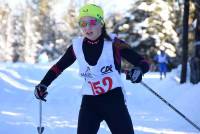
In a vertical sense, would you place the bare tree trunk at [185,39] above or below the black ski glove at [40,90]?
below

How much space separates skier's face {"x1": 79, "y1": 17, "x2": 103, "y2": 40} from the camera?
224 inches

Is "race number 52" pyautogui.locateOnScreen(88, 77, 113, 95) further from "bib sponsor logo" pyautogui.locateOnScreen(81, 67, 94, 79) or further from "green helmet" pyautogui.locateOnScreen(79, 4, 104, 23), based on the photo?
"green helmet" pyautogui.locateOnScreen(79, 4, 104, 23)

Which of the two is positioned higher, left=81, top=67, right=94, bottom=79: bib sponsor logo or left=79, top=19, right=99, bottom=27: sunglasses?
left=79, top=19, right=99, bottom=27: sunglasses

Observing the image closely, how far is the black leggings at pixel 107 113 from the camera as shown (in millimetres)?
5668

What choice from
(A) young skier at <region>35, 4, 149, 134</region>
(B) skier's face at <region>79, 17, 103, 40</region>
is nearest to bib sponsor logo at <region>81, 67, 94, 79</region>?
(A) young skier at <region>35, 4, 149, 134</region>

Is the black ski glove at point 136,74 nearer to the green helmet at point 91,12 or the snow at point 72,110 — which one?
the green helmet at point 91,12

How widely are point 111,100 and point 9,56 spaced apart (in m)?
85.8

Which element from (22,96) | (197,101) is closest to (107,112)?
(197,101)

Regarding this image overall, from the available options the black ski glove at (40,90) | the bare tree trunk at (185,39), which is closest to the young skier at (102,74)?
the black ski glove at (40,90)

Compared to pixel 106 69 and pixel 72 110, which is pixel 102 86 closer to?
pixel 106 69

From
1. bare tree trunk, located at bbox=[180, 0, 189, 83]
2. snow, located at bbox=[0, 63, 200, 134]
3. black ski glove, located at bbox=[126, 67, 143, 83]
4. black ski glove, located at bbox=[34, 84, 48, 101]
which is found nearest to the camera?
black ski glove, located at bbox=[126, 67, 143, 83]

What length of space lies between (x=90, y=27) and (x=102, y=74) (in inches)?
18.4

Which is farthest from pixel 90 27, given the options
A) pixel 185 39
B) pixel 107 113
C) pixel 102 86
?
pixel 185 39

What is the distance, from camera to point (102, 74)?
5.70m
